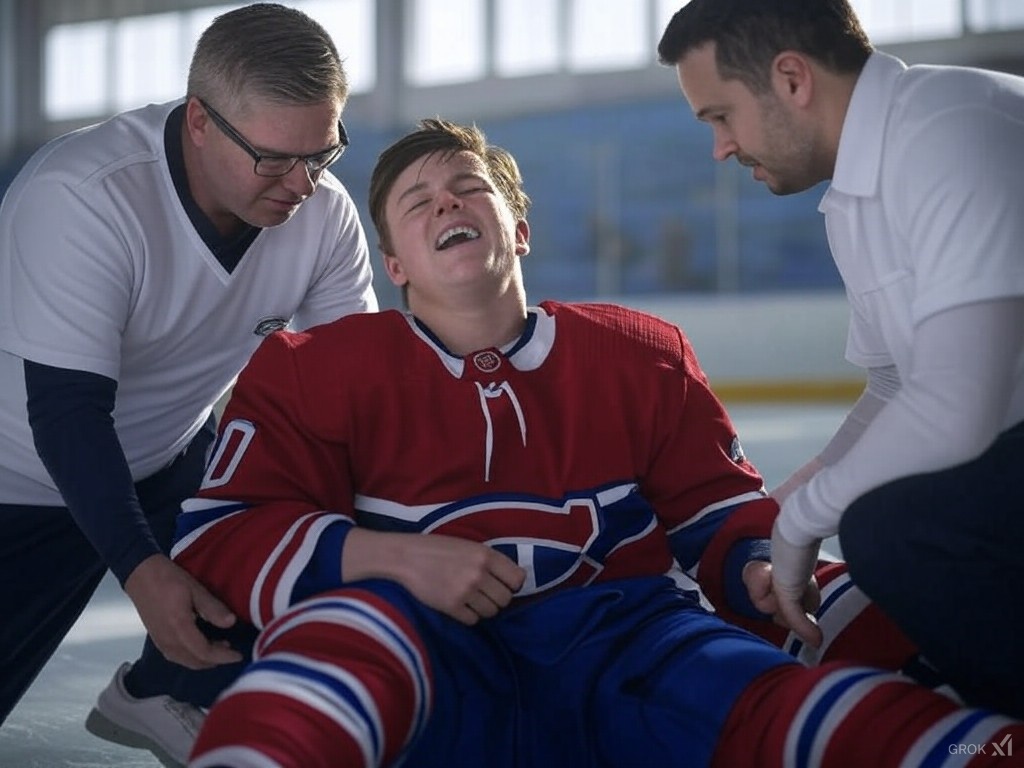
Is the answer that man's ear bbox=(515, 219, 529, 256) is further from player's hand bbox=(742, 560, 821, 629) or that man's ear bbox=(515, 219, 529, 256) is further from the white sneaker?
the white sneaker

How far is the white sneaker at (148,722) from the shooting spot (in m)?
1.73

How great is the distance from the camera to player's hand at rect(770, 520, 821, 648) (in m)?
1.34

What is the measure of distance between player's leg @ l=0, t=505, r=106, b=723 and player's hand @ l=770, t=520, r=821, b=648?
1019 mm

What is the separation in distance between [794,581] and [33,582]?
109 cm

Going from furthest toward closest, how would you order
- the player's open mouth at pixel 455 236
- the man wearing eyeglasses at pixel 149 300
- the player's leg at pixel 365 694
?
1. the man wearing eyeglasses at pixel 149 300
2. the player's open mouth at pixel 455 236
3. the player's leg at pixel 365 694

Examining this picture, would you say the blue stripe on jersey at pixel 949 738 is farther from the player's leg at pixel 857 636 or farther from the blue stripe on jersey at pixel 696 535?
the blue stripe on jersey at pixel 696 535

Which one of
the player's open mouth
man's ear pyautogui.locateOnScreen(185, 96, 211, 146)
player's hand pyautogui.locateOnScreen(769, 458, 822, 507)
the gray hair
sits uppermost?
the gray hair

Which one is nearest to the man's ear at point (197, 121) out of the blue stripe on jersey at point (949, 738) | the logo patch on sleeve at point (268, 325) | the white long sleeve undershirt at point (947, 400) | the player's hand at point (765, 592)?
the logo patch on sleeve at point (268, 325)

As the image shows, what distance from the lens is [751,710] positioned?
1247 millimetres

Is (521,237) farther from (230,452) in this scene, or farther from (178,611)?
(178,611)

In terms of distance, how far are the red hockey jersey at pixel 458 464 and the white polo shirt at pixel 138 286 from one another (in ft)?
1.09

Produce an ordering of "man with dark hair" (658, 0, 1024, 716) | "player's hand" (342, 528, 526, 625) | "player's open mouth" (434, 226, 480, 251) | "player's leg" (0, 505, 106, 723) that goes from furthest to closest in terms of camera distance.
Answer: "player's leg" (0, 505, 106, 723), "player's open mouth" (434, 226, 480, 251), "player's hand" (342, 528, 526, 625), "man with dark hair" (658, 0, 1024, 716)

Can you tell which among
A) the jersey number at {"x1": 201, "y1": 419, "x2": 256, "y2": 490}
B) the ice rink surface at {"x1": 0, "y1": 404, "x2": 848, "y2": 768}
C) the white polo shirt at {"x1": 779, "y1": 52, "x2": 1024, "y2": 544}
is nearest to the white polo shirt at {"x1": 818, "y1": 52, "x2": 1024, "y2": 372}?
the white polo shirt at {"x1": 779, "y1": 52, "x2": 1024, "y2": 544}

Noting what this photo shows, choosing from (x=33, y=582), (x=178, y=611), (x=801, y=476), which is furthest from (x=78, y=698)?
(x=801, y=476)
